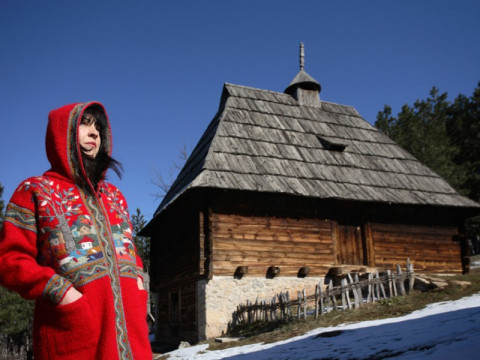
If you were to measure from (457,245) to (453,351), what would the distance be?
37.7 feet

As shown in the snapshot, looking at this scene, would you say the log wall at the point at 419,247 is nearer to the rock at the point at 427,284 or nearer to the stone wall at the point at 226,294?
the rock at the point at 427,284

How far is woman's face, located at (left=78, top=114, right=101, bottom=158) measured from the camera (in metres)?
2.39

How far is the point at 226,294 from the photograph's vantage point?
11.9 m

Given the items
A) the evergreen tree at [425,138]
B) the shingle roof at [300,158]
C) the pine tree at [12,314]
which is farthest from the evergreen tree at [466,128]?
the pine tree at [12,314]

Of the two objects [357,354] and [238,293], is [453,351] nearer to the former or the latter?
[357,354]

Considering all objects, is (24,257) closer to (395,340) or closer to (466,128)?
(395,340)

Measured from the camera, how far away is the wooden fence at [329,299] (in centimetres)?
1012

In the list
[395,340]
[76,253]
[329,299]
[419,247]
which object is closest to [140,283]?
[76,253]

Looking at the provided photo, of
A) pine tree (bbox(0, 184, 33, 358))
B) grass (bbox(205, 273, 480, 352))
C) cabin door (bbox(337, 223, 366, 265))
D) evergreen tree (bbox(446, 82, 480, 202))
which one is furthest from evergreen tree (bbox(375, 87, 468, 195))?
pine tree (bbox(0, 184, 33, 358))

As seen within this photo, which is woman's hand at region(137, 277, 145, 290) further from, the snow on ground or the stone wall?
the stone wall

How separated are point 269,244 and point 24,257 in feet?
36.3

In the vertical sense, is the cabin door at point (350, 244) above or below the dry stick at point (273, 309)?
above

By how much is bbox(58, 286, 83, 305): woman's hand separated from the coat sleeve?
2 cm

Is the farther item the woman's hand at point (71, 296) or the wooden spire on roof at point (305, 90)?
the wooden spire on roof at point (305, 90)
